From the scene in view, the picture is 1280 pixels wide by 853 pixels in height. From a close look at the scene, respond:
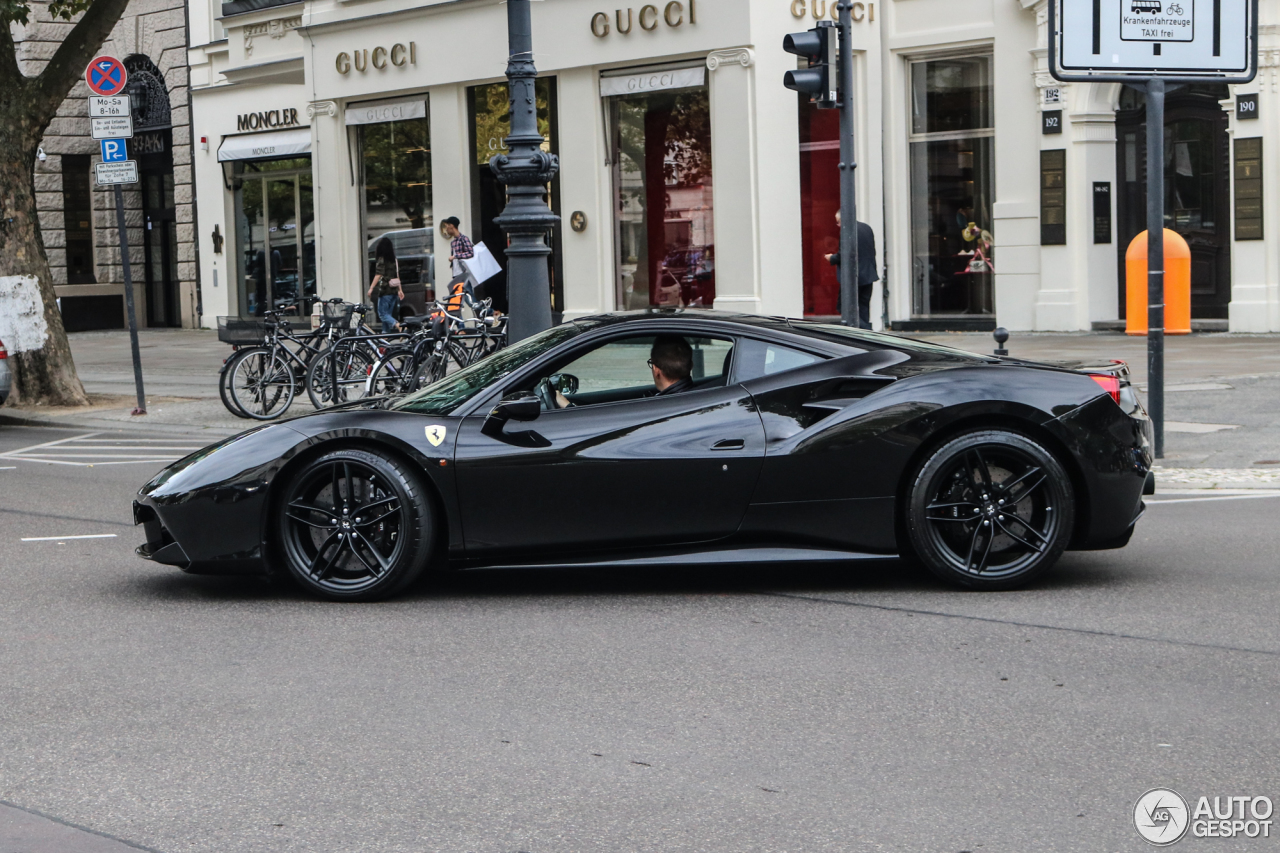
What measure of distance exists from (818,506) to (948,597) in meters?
0.65

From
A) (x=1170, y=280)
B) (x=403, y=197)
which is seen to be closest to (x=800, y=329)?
(x=1170, y=280)

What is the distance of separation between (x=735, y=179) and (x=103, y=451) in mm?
10471

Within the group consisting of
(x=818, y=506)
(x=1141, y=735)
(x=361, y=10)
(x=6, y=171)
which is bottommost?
(x=1141, y=735)

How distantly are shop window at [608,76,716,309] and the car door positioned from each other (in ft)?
51.1

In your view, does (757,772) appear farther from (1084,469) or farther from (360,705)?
(1084,469)

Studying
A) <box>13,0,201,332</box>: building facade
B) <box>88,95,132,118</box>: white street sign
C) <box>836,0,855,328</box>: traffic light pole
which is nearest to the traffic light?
<box>836,0,855,328</box>: traffic light pole

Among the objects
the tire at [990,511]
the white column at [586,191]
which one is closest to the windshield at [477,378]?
the tire at [990,511]

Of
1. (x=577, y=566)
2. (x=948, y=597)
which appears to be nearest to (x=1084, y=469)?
(x=948, y=597)

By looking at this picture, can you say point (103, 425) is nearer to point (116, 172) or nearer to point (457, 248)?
point (116, 172)

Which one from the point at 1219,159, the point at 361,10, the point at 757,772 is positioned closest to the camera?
the point at 757,772

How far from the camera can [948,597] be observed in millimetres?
6707

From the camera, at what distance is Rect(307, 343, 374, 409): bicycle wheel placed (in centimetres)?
1496

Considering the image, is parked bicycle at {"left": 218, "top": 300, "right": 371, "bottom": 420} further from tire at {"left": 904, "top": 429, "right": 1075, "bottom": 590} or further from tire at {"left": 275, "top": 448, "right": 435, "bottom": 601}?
tire at {"left": 904, "top": 429, "right": 1075, "bottom": 590}

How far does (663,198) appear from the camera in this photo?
22.9m
